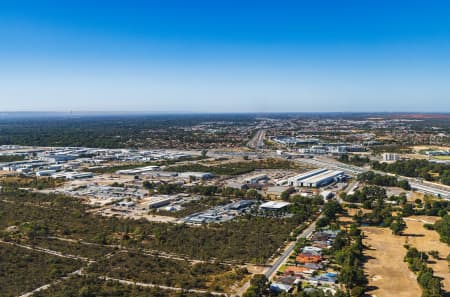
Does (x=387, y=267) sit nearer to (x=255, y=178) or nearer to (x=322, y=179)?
(x=322, y=179)

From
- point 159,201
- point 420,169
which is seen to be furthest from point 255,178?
point 420,169

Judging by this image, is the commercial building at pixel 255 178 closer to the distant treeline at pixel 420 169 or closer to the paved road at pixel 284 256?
the distant treeline at pixel 420 169

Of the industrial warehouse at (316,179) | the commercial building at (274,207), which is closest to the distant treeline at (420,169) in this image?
the industrial warehouse at (316,179)

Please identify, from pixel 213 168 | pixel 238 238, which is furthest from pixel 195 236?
pixel 213 168

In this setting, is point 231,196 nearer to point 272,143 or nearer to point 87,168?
point 87,168

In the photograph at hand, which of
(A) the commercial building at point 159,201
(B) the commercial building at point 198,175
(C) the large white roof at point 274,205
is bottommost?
(A) the commercial building at point 159,201
